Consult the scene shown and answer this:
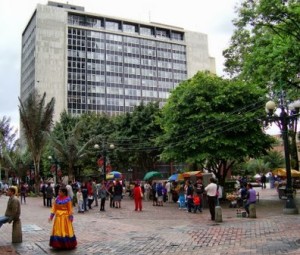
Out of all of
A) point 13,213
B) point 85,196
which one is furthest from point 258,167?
point 13,213

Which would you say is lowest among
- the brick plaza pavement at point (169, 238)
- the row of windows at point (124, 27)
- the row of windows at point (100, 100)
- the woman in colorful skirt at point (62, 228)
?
the brick plaza pavement at point (169, 238)

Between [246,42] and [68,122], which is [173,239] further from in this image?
[68,122]

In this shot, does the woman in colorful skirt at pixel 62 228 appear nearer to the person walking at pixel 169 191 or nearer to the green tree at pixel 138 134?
the person walking at pixel 169 191

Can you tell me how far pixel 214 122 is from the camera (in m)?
23.9

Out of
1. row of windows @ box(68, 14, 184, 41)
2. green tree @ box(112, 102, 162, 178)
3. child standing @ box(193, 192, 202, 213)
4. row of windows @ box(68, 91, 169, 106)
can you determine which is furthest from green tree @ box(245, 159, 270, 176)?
row of windows @ box(68, 14, 184, 41)

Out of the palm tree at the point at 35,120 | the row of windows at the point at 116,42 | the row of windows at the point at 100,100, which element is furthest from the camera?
the row of windows at the point at 116,42

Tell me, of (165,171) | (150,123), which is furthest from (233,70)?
(165,171)

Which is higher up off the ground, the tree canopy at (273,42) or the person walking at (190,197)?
the tree canopy at (273,42)

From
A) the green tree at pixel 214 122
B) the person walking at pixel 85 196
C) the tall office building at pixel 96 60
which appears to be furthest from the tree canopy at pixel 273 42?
the tall office building at pixel 96 60

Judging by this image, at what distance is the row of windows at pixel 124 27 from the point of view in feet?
320

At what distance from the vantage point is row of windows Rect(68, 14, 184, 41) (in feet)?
320

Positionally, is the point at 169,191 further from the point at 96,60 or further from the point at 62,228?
the point at 96,60

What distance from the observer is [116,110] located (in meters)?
96.0

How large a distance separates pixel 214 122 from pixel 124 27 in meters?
82.9
